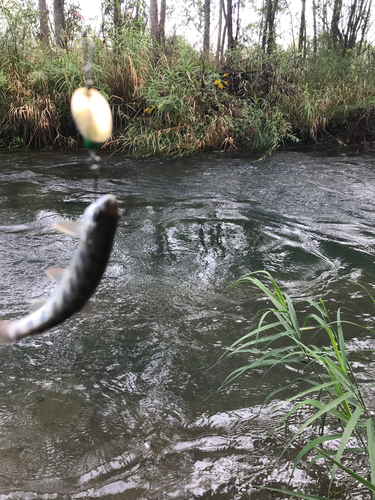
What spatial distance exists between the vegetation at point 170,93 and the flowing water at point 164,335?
239 centimetres

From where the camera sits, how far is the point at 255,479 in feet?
5.15

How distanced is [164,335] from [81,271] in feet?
7.06

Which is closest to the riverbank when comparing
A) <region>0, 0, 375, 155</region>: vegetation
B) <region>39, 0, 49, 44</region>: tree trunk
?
<region>0, 0, 375, 155</region>: vegetation

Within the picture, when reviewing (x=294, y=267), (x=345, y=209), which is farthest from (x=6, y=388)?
(x=345, y=209)

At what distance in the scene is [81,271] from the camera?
39 centimetres

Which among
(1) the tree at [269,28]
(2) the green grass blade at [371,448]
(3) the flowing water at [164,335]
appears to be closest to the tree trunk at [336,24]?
(1) the tree at [269,28]

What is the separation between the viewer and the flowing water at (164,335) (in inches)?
63.4

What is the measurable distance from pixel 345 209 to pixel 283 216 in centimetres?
78

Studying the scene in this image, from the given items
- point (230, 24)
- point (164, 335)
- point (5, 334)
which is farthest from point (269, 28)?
point (5, 334)

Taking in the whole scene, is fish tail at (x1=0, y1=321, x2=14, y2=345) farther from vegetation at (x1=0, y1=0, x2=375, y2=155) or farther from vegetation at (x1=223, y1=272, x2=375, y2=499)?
vegetation at (x1=0, y1=0, x2=375, y2=155)

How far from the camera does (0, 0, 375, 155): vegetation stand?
24.6ft

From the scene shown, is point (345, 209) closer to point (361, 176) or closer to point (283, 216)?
point (283, 216)

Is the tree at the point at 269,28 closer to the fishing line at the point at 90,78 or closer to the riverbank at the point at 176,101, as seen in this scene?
the riverbank at the point at 176,101

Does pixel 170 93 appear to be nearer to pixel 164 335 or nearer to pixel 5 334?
pixel 164 335
